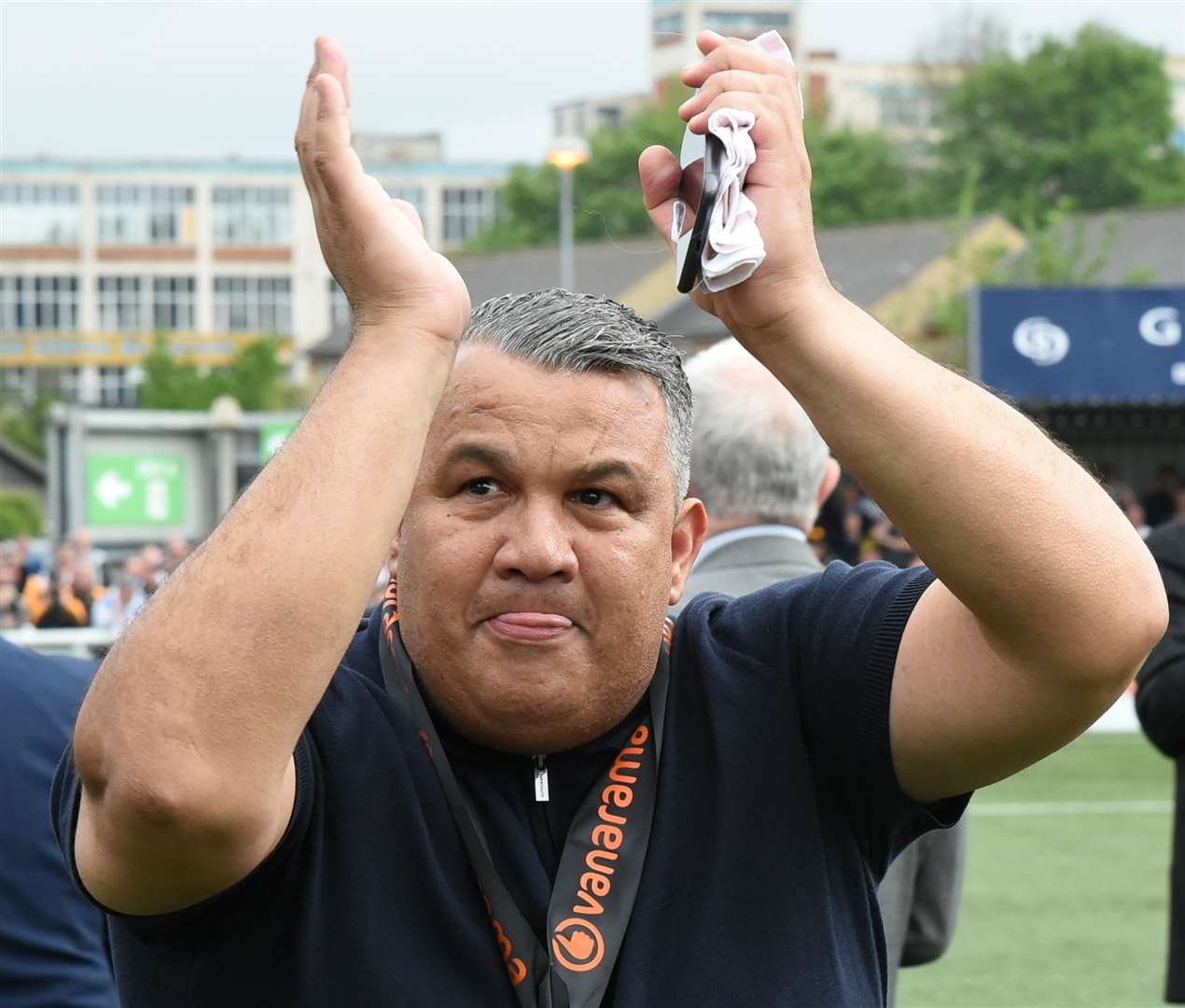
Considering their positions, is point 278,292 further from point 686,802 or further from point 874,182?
point 686,802

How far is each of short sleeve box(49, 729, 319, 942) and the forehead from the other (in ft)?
1.23

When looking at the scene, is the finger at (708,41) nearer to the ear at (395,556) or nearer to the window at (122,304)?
the ear at (395,556)

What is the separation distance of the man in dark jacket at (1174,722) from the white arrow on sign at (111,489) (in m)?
15.3

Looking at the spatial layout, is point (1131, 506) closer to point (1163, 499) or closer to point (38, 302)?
point (1163, 499)

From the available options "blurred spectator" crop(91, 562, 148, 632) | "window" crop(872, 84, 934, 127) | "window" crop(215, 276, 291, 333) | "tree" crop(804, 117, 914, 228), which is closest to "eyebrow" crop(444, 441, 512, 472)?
"blurred spectator" crop(91, 562, 148, 632)

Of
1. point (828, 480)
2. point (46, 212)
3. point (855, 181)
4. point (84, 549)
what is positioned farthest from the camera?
point (46, 212)

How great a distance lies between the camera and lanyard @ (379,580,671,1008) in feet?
6.33

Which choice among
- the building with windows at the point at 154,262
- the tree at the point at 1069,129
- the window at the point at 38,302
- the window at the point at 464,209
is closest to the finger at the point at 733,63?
the tree at the point at 1069,129

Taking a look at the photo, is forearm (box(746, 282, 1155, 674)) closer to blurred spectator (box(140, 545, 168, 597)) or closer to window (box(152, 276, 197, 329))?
blurred spectator (box(140, 545, 168, 597))

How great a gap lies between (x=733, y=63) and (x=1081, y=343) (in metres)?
17.9

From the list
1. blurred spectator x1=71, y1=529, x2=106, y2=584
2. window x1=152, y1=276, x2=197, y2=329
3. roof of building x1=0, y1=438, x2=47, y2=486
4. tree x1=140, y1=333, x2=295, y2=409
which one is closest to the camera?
blurred spectator x1=71, y1=529, x2=106, y2=584

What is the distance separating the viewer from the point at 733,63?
190cm

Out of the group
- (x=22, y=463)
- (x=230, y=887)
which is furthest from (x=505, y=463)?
(x=22, y=463)

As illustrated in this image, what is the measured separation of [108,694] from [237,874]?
0.72 ft
